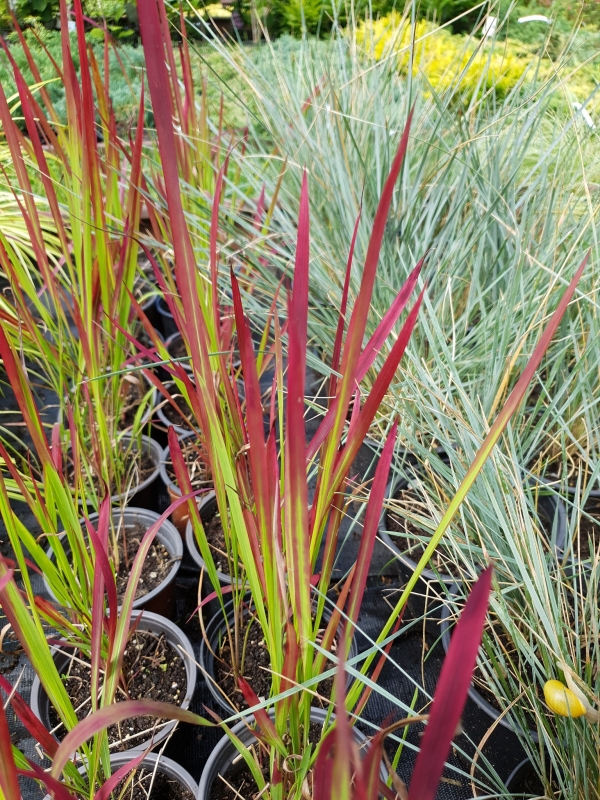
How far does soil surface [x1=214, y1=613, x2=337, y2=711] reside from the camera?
676 millimetres

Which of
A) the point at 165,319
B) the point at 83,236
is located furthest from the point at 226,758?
the point at 165,319

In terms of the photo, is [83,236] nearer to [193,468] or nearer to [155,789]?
[193,468]

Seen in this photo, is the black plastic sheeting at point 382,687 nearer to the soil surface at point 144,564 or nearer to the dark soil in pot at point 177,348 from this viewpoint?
the soil surface at point 144,564

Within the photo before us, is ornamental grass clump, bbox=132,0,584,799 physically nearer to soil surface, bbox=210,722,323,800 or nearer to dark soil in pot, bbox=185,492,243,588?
soil surface, bbox=210,722,323,800

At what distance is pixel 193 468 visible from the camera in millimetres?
1002

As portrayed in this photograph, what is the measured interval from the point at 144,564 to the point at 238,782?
374 millimetres

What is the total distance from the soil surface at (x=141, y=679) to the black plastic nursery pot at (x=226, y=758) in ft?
0.41

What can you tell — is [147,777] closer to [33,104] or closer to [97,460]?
[97,460]

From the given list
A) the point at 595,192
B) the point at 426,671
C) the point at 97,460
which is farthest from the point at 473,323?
the point at 97,460

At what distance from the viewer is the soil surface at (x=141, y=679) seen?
2.19ft

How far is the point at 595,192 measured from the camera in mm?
1009

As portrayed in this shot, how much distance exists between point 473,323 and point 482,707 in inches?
33.0

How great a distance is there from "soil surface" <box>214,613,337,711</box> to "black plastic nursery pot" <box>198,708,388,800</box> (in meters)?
0.07

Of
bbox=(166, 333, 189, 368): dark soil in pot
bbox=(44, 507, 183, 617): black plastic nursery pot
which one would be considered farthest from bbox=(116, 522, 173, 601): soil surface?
bbox=(166, 333, 189, 368): dark soil in pot
